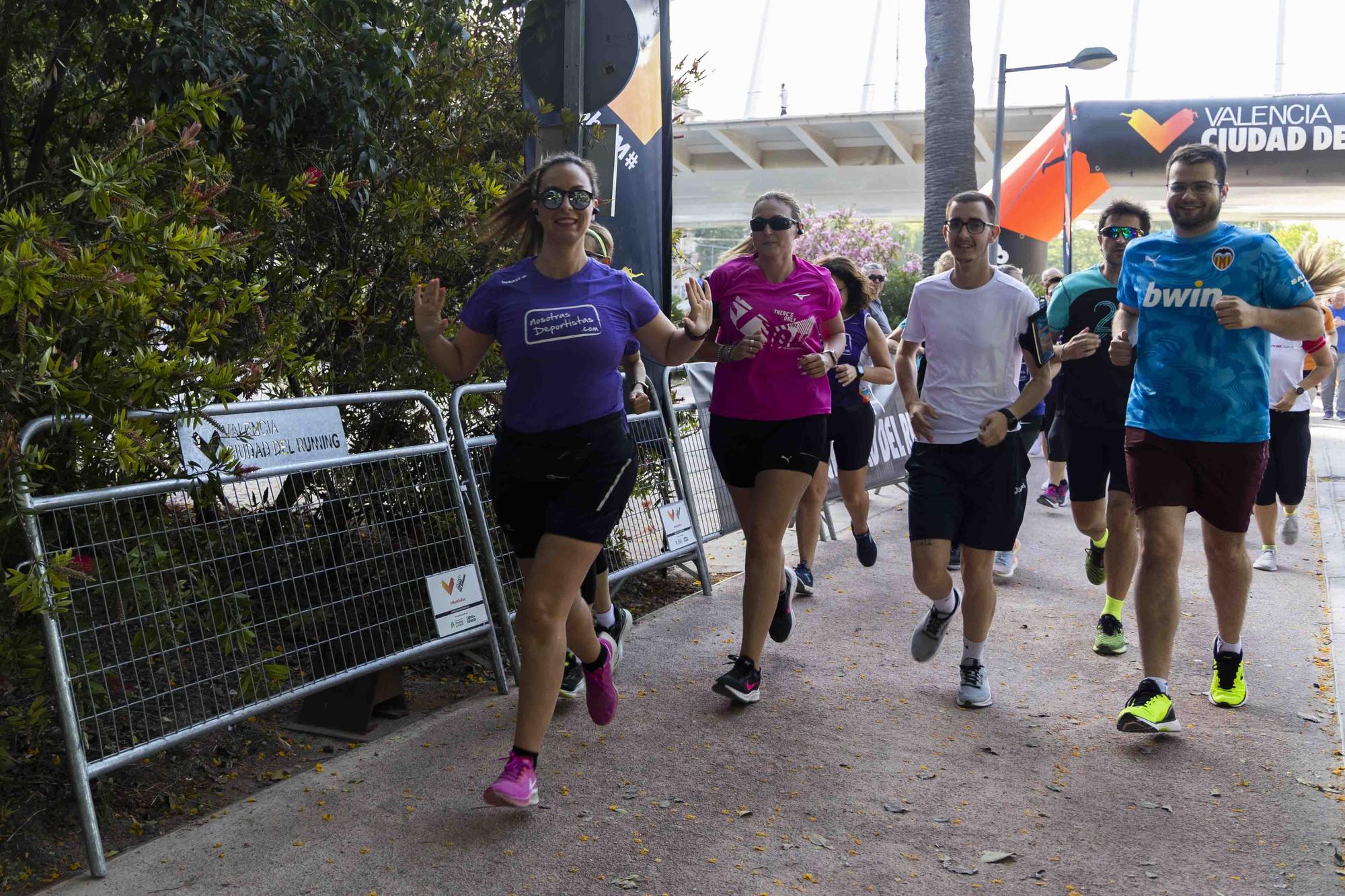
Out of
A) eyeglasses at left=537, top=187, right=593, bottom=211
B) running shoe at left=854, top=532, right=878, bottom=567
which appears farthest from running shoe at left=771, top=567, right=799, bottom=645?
eyeglasses at left=537, top=187, right=593, bottom=211

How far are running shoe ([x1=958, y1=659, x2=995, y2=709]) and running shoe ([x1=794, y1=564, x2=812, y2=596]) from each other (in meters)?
2.02

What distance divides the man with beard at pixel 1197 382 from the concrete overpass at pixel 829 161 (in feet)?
82.7

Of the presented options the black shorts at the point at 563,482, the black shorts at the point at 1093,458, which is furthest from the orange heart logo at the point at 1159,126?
the black shorts at the point at 563,482

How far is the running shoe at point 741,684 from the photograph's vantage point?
512 cm

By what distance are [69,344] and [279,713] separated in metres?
1.98

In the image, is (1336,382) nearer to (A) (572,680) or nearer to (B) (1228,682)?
(B) (1228,682)

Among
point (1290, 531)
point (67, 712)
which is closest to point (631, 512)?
point (67, 712)

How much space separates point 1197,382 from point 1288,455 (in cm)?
380

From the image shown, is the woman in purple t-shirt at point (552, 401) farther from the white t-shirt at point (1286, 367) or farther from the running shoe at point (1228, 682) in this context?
the white t-shirt at point (1286, 367)

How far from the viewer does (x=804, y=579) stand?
7.39 metres

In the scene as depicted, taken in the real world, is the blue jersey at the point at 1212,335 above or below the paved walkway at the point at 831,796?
above

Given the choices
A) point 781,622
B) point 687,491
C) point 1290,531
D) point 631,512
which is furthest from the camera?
point 1290,531

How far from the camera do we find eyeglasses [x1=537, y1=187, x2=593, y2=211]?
4152 mm

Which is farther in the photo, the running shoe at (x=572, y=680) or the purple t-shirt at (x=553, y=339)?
the running shoe at (x=572, y=680)
